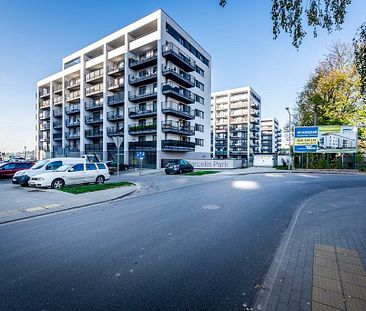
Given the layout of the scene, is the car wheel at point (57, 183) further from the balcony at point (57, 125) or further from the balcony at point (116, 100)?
the balcony at point (57, 125)

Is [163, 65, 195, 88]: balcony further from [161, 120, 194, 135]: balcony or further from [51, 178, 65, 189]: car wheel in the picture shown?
[51, 178, 65, 189]: car wheel

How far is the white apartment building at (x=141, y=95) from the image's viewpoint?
31.7m

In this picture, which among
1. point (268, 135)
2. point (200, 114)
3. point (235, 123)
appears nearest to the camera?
point (200, 114)

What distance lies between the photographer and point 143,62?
3247cm

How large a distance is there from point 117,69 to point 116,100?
5.32m

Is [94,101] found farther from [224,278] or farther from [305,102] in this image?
[224,278]

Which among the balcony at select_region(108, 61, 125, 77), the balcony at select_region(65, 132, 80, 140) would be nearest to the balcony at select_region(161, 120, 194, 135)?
the balcony at select_region(108, 61, 125, 77)

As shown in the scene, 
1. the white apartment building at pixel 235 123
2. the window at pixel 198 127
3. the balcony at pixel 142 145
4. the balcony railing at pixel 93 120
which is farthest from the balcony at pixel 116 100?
the white apartment building at pixel 235 123

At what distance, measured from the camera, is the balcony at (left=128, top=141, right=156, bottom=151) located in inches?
1265

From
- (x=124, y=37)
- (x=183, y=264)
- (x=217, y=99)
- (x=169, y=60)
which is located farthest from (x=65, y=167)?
(x=217, y=99)

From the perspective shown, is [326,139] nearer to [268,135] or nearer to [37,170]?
[37,170]

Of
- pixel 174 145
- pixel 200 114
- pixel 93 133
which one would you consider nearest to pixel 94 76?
pixel 93 133

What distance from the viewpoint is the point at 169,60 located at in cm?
3297

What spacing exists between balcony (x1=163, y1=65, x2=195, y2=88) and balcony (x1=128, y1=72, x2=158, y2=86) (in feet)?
5.99
